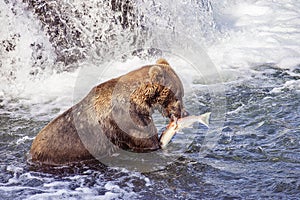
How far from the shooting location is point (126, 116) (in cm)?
586

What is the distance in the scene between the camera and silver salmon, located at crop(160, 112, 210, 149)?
230 inches

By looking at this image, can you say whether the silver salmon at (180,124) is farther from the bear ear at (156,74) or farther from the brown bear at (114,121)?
the bear ear at (156,74)

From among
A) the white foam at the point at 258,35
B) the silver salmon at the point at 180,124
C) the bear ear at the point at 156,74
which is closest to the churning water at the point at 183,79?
the white foam at the point at 258,35

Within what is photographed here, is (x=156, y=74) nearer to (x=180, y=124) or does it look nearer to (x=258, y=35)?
(x=180, y=124)

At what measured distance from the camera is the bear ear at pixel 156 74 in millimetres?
5844

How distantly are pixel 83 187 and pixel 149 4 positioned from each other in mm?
7142

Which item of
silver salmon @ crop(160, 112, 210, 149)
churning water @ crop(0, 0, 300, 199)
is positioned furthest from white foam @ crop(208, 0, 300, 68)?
silver salmon @ crop(160, 112, 210, 149)

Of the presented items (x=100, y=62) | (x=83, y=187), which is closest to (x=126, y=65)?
(x=100, y=62)

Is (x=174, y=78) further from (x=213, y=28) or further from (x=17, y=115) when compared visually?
(x=213, y=28)

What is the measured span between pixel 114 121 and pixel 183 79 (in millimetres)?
3892

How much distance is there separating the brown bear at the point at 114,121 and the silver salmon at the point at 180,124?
0.09m

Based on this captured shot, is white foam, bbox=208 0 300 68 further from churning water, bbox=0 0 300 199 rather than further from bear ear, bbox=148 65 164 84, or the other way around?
bear ear, bbox=148 65 164 84

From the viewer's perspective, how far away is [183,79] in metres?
9.61

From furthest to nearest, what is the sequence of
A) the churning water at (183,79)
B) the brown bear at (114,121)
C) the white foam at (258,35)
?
Result: the white foam at (258,35) < the brown bear at (114,121) < the churning water at (183,79)
